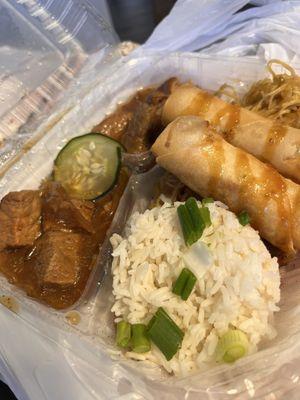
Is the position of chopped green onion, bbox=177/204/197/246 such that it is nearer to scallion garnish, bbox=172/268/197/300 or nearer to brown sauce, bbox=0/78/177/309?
scallion garnish, bbox=172/268/197/300

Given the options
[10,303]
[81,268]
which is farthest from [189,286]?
[10,303]

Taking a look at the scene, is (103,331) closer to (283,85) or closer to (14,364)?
A: (14,364)

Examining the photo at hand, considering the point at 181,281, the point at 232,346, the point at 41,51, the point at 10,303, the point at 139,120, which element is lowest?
the point at 232,346

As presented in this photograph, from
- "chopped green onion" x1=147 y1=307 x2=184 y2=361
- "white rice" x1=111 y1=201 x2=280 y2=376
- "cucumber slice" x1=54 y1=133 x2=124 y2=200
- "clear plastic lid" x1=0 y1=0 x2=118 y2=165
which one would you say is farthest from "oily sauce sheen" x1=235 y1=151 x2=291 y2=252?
"clear plastic lid" x1=0 y1=0 x2=118 y2=165

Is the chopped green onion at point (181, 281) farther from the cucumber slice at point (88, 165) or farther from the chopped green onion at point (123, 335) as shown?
the cucumber slice at point (88, 165)

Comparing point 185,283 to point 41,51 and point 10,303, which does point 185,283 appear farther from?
point 41,51

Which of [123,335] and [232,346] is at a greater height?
[123,335]
